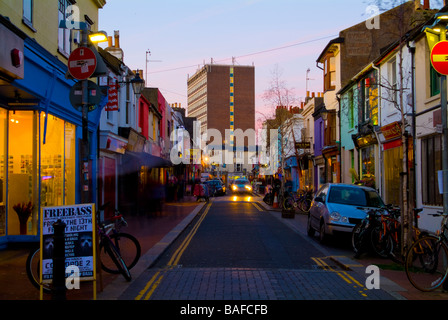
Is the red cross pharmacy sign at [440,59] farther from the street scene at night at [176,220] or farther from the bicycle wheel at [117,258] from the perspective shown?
the bicycle wheel at [117,258]

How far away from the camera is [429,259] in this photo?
7.84 m

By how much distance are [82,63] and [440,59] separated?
607cm

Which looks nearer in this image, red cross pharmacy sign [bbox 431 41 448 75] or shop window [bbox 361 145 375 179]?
red cross pharmacy sign [bbox 431 41 448 75]

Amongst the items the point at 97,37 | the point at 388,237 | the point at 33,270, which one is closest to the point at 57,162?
the point at 97,37

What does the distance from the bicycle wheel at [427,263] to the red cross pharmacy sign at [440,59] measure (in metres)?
2.81

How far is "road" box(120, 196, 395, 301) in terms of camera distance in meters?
6.94

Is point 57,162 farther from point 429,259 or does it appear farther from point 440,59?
point 440,59

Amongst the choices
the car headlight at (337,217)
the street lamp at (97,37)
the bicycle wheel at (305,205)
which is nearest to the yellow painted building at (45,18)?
the street lamp at (97,37)

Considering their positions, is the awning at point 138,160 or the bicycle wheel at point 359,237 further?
the awning at point 138,160

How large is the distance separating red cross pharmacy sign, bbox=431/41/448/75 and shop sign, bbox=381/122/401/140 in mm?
9857

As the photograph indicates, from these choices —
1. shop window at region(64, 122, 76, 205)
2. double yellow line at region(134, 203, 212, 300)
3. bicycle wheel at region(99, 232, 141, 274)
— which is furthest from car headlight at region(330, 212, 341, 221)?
shop window at region(64, 122, 76, 205)

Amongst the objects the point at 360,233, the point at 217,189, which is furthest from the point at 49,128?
the point at 217,189

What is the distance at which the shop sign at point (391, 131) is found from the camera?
692 inches

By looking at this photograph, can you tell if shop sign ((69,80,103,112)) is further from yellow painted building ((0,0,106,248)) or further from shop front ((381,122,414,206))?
shop front ((381,122,414,206))
